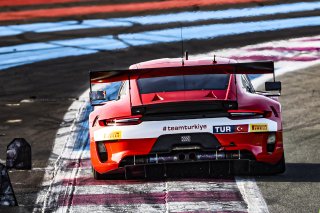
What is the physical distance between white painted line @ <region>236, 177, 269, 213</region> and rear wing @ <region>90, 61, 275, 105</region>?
3.87 feet

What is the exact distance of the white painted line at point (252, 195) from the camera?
8859mm

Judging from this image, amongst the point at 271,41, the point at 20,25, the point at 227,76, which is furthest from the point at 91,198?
the point at 20,25

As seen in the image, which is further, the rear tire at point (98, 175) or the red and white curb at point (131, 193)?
the rear tire at point (98, 175)

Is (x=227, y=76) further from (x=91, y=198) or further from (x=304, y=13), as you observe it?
(x=304, y=13)

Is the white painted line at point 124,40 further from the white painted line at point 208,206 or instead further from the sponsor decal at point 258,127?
the white painted line at point 208,206

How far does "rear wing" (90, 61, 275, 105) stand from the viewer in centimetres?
948

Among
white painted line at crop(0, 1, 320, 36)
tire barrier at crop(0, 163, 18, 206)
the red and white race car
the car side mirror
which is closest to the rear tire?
the red and white race car

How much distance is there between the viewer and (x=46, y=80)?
57.0ft

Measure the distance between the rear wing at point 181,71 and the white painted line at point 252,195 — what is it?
1.18 m

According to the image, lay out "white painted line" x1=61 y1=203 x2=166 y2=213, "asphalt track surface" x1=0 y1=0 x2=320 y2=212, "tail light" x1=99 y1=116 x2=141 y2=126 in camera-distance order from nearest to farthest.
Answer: "white painted line" x1=61 y1=203 x2=166 y2=213, "tail light" x1=99 y1=116 x2=141 y2=126, "asphalt track surface" x1=0 y1=0 x2=320 y2=212

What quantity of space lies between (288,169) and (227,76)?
4.07ft

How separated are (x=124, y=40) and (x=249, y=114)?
38.9 feet

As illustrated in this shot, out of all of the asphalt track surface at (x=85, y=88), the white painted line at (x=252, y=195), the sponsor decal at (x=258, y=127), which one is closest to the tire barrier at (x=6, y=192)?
the asphalt track surface at (x=85, y=88)

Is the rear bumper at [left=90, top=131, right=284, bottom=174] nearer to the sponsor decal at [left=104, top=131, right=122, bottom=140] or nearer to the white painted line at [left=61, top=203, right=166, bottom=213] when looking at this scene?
the sponsor decal at [left=104, top=131, right=122, bottom=140]
